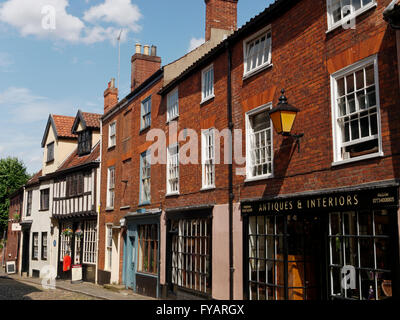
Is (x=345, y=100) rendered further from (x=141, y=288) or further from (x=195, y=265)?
(x=141, y=288)

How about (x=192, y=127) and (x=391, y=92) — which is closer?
(x=391, y=92)

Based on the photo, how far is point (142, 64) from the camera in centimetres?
2239

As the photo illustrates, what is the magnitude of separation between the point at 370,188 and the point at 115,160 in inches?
623

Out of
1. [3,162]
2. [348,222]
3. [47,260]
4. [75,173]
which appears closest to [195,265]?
[348,222]

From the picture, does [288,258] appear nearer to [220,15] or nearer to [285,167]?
[285,167]

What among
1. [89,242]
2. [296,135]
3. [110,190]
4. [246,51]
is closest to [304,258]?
[296,135]

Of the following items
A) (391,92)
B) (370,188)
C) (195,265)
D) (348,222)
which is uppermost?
(391,92)

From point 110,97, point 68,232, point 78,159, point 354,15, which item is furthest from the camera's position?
point 78,159

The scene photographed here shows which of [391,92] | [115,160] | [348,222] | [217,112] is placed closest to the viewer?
[391,92]

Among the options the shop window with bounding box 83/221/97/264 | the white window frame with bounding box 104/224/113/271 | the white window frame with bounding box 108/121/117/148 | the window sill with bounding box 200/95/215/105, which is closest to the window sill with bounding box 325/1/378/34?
the window sill with bounding box 200/95/215/105

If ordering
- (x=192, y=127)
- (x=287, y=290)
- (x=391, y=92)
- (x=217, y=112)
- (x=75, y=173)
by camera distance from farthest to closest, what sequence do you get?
(x=75, y=173) → (x=192, y=127) → (x=217, y=112) → (x=287, y=290) → (x=391, y=92)

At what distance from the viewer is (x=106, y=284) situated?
20578 millimetres

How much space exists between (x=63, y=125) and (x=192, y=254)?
18717mm

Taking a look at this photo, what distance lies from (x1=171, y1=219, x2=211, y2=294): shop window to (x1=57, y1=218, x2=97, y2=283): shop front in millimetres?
9435
